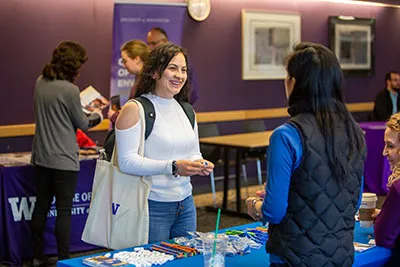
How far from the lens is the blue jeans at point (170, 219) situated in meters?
2.91

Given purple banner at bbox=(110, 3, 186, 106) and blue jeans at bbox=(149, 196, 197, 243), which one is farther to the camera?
purple banner at bbox=(110, 3, 186, 106)

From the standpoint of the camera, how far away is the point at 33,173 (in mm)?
4789

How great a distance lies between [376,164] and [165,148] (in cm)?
508

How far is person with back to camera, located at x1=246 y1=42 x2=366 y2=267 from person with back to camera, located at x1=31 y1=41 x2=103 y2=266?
2.54 metres

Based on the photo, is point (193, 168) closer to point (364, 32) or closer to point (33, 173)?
point (33, 173)

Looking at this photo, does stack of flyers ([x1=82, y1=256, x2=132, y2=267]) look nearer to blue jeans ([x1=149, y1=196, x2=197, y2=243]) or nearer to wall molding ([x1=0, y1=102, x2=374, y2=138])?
blue jeans ([x1=149, y1=196, x2=197, y2=243])

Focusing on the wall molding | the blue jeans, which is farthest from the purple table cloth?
the blue jeans

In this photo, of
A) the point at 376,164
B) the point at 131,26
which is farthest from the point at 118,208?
the point at 376,164

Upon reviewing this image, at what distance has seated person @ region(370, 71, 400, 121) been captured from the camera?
29.5ft

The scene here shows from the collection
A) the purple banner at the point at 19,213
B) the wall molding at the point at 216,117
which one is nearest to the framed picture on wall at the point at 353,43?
the wall molding at the point at 216,117

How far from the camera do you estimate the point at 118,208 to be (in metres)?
2.91

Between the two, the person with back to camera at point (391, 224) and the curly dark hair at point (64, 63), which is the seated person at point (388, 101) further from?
the person with back to camera at point (391, 224)

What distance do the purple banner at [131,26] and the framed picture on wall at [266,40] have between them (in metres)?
1.71

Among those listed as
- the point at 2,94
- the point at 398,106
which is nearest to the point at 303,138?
the point at 2,94
